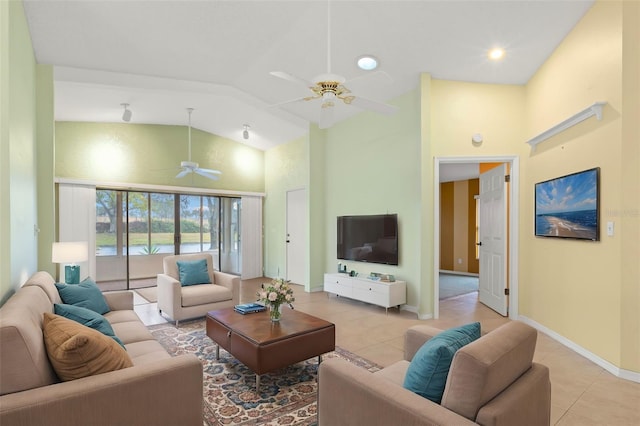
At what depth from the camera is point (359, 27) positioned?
11.8 ft

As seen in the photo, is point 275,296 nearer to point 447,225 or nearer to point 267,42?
point 267,42

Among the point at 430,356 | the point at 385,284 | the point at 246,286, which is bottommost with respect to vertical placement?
the point at 246,286

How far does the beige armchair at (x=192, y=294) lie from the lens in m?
4.11

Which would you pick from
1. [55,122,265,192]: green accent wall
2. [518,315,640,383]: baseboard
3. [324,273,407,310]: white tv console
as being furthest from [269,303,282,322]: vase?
[55,122,265,192]: green accent wall

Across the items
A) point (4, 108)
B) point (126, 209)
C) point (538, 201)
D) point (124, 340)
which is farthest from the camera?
point (126, 209)

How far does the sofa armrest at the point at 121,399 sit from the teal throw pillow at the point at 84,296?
162cm

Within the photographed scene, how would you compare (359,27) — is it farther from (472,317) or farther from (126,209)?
(126,209)

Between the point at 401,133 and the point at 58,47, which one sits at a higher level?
the point at 58,47

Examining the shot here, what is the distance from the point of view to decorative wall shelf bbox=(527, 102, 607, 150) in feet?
9.87

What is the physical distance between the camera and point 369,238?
5398 millimetres

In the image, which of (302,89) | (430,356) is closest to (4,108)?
(430,356)

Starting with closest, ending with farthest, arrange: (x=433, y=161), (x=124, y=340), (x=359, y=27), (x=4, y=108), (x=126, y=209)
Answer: (x=4, y=108)
(x=124, y=340)
(x=359, y=27)
(x=433, y=161)
(x=126, y=209)

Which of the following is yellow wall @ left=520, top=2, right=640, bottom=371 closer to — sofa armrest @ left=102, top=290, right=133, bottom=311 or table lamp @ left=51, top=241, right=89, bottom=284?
sofa armrest @ left=102, top=290, right=133, bottom=311

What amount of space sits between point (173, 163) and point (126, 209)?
128 cm
